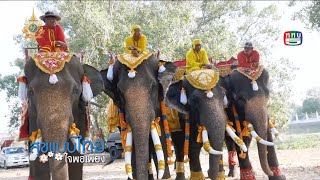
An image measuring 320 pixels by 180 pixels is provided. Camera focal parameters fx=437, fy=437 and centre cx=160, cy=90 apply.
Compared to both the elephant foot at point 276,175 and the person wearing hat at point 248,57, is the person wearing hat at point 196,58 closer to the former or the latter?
the person wearing hat at point 248,57

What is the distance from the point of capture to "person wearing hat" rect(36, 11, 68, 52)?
6.79 m

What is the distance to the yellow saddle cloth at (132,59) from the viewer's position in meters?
6.93

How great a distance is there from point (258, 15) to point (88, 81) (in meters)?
24.3

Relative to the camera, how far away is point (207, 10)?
27906mm

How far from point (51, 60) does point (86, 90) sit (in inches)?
26.6

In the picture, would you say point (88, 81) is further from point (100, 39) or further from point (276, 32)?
point (276, 32)

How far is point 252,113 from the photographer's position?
8.05 meters

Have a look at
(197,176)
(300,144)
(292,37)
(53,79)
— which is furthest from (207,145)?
(300,144)

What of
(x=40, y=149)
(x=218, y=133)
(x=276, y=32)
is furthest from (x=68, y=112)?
(x=276, y=32)

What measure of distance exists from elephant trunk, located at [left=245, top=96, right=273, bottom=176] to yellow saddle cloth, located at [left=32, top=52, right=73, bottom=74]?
3.56 meters

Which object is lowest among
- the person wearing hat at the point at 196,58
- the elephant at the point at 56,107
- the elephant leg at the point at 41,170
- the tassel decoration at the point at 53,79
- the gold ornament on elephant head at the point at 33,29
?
the elephant leg at the point at 41,170

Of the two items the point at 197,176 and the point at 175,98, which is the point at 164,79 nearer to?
the point at 175,98

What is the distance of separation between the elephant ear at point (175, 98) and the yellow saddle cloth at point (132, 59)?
49.8 inches

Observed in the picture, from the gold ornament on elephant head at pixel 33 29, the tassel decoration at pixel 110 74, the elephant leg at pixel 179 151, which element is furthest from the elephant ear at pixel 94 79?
the elephant leg at pixel 179 151
